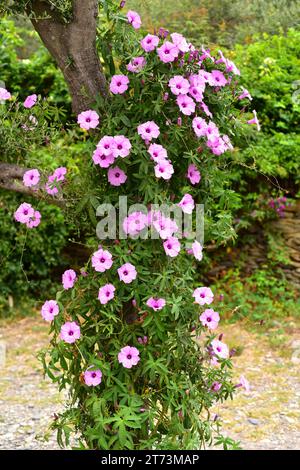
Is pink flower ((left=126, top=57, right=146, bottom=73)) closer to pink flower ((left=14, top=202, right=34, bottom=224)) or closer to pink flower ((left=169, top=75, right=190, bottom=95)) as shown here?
pink flower ((left=169, top=75, right=190, bottom=95))

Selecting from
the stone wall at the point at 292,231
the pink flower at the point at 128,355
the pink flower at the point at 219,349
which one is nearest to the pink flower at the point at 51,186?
the pink flower at the point at 128,355

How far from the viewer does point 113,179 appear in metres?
2.37

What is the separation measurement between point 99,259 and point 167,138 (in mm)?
497

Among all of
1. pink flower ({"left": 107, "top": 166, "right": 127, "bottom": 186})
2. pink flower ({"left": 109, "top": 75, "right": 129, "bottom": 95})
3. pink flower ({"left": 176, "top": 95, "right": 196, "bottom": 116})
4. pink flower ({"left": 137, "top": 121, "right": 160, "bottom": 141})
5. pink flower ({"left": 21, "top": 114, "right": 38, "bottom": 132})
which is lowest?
pink flower ({"left": 107, "top": 166, "right": 127, "bottom": 186})

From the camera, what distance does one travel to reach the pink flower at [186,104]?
2.34m

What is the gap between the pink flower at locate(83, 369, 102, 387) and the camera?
2.34m

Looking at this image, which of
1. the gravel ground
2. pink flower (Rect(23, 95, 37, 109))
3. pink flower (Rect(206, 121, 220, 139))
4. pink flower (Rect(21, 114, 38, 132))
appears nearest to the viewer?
pink flower (Rect(206, 121, 220, 139))

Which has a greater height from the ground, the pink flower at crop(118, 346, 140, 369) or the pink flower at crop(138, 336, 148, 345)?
the pink flower at crop(138, 336, 148, 345)

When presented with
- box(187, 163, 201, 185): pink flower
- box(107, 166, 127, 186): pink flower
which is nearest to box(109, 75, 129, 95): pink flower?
box(107, 166, 127, 186): pink flower

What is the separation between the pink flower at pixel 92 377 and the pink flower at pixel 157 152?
76 centimetres

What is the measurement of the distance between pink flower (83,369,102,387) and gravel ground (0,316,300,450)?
689 mm

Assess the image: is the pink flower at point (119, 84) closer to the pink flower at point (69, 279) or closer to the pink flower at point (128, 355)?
the pink flower at point (69, 279)

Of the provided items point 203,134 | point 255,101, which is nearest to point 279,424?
point 203,134

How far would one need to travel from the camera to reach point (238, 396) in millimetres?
4184
